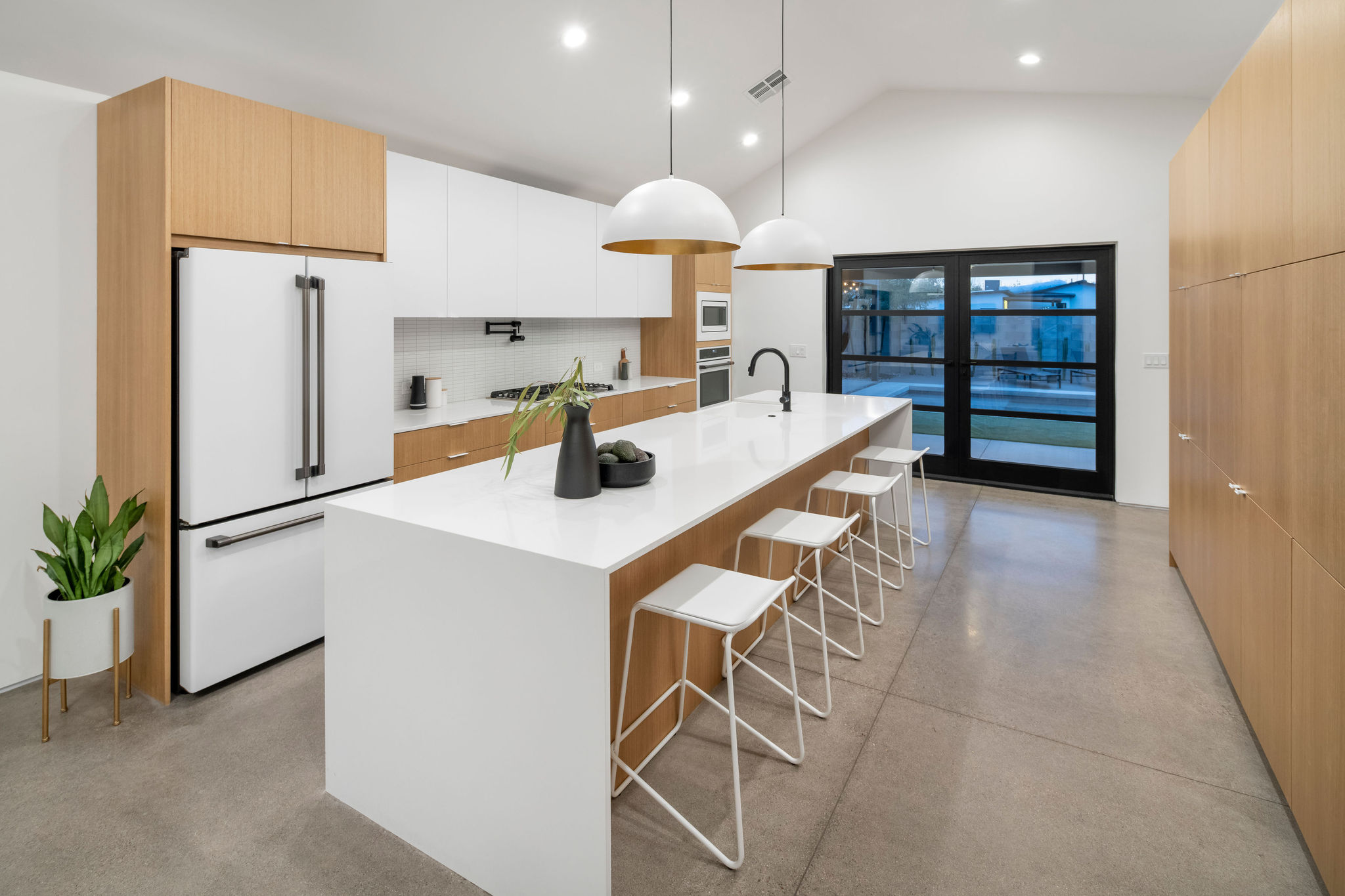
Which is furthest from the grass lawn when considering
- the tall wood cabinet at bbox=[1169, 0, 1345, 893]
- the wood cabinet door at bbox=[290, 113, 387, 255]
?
the wood cabinet door at bbox=[290, 113, 387, 255]

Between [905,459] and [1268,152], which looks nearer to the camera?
[1268,152]

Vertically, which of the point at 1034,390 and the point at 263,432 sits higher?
the point at 1034,390

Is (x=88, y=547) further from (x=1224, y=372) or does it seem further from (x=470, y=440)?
(x=1224, y=372)

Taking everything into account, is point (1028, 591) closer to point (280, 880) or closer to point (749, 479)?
point (749, 479)

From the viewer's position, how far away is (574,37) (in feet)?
12.0

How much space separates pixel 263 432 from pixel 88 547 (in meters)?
0.66

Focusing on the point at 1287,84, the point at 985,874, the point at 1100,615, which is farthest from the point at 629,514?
the point at 1100,615

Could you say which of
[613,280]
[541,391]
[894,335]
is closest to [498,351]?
[541,391]

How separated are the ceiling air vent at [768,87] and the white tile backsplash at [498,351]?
2028mm

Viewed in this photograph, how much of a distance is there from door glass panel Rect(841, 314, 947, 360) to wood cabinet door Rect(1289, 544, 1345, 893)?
4526mm

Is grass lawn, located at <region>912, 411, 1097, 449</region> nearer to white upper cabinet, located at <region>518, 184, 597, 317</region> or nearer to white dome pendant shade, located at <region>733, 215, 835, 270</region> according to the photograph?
white upper cabinet, located at <region>518, 184, 597, 317</region>

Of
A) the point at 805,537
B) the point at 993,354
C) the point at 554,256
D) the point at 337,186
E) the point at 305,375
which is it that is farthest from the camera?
the point at 993,354

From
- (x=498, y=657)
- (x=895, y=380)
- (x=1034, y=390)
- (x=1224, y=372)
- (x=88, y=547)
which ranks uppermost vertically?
(x=895, y=380)

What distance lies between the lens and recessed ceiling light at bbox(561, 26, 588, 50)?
142 inches
